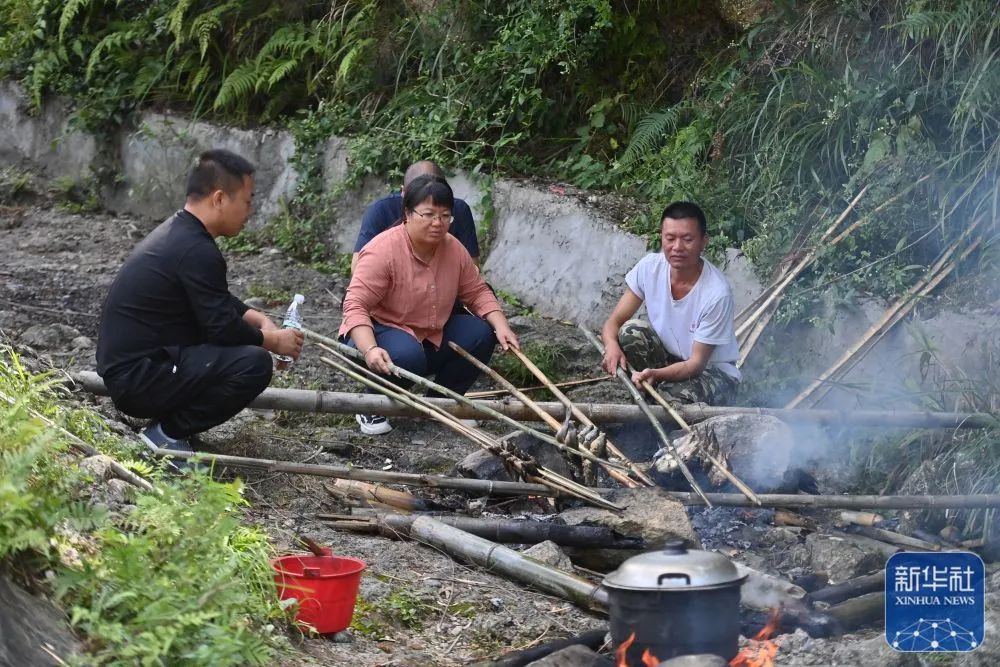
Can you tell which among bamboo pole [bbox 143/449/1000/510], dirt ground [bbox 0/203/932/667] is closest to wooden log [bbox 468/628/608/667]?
dirt ground [bbox 0/203/932/667]

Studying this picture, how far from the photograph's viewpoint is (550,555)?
16.2 feet

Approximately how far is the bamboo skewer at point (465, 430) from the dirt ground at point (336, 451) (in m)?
0.27

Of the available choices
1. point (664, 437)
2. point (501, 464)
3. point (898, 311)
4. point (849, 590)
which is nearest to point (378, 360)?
point (501, 464)

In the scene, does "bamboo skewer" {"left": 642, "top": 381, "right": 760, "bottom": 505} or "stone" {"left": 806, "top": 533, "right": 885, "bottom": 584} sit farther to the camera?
"bamboo skewer" {"left": 642, "top": 381, "right": 760, "bottom": 505}

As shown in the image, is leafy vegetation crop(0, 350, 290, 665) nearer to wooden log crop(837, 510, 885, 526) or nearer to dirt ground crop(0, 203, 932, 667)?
dirt ground crop(0, 203, 932, 667)

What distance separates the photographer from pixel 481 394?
6609 millimetres

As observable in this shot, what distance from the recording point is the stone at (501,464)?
5742mm

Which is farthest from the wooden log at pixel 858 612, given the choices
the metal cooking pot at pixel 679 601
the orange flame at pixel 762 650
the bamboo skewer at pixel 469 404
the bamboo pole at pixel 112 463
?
the bamboo pole at pixel 112 463

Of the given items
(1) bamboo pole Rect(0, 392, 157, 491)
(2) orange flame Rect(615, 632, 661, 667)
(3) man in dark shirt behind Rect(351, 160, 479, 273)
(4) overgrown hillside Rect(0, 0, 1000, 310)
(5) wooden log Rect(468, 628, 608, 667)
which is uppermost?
(4) overgrown hillside Rect(0, 0, 1000, 310)

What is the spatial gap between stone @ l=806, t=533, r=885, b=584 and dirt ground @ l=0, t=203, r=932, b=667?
11 centimetres

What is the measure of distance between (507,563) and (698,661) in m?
1.50

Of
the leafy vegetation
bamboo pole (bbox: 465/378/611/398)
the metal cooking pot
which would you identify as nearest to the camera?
the leafy vegetation

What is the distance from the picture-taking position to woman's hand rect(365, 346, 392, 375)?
20.5 feet

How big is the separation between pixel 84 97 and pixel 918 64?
26.2 ft
